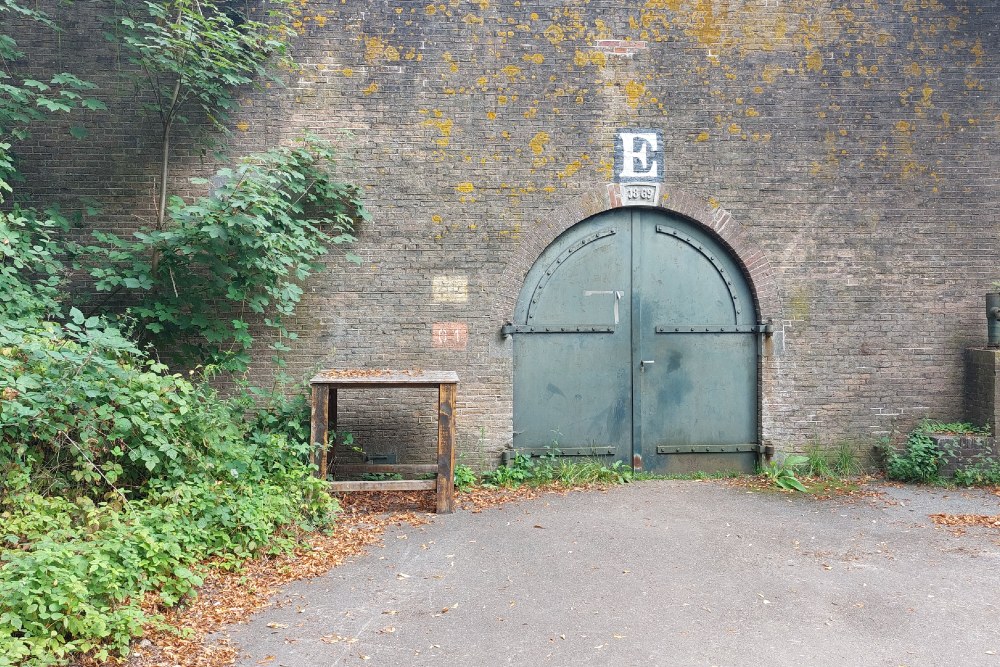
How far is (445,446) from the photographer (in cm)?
593

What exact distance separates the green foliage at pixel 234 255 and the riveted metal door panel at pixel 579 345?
213 cm

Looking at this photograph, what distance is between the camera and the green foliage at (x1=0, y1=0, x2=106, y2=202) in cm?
603

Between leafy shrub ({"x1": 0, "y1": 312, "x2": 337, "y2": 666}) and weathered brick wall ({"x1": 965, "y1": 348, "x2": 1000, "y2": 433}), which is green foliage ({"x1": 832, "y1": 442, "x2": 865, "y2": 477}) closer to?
weathered brick wall ({"x1": 965, "y1": 348, "x2": 1000, "y2": 433})

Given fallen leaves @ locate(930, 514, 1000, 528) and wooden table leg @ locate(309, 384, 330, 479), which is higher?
wooden table leg @ locate(309, 384, 330, 479)

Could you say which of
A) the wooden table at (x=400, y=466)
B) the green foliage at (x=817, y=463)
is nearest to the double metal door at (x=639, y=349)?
the green foliage at (x=817, y=463)

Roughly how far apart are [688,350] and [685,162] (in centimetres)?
200

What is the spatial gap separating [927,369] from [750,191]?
2.71 meters

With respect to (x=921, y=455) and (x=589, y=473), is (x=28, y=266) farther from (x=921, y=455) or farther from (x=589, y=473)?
(x=921, y=455)

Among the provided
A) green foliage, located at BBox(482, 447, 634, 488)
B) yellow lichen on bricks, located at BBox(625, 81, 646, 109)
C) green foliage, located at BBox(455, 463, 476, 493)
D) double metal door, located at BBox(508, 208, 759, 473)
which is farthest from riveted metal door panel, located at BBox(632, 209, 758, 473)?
green foliage, located at BBox(455, 463, 476, 493)

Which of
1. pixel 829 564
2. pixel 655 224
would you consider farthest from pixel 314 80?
pixel 829 564

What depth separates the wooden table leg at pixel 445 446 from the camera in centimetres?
593

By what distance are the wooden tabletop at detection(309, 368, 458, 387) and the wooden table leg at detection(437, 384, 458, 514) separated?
15cm

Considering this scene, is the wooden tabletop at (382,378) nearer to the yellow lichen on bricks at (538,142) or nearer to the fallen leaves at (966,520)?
the yellow lichen on bricks at (538,142)

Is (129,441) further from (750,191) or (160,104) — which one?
(750,191)
